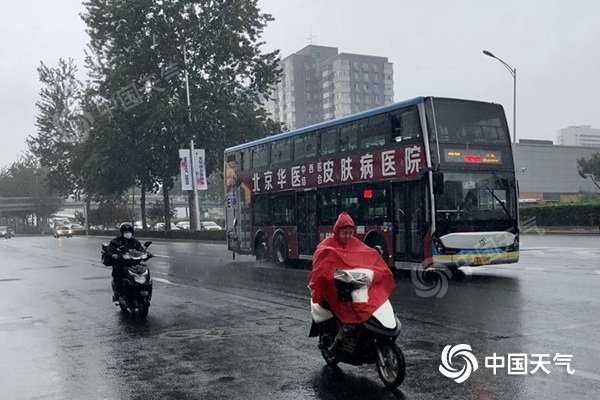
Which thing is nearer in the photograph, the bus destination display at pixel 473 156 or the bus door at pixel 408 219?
the bus destination display at pixel 473 156

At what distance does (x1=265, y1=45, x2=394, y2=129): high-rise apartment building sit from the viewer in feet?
465

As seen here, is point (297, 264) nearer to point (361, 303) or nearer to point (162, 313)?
point (162, 313)

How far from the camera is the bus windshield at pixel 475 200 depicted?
14.0 metres

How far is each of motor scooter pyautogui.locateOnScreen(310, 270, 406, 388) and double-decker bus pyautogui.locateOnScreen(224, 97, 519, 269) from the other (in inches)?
306

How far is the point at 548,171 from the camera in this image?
83.5 meters

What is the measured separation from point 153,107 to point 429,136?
32.9 meters

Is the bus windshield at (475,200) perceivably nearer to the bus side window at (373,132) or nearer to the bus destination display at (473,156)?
the bus destination display at (473,156)

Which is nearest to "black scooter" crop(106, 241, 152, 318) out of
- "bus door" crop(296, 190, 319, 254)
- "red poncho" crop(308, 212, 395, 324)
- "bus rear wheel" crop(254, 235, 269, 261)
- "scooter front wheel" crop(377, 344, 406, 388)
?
"red poncho" crop(308, 212, 395, 324)

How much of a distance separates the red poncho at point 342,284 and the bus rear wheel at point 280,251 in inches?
525

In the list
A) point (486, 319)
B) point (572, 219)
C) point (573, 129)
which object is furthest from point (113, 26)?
point (573, 129)

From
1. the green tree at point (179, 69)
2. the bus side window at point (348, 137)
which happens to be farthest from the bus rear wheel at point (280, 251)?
the green tree at point (179, 69)

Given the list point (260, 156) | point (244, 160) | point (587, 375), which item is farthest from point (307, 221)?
point (587, 375)

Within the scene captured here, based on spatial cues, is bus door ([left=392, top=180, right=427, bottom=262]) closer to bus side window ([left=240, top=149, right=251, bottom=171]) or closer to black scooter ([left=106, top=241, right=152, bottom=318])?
black scooter ([left=106, top=241, right=152, bottom=318])

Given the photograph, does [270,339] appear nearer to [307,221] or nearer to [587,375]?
[587,375]
